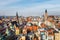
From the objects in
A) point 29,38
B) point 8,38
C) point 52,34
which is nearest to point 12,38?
point 8,38

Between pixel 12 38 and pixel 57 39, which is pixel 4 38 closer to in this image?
pixel 12 38

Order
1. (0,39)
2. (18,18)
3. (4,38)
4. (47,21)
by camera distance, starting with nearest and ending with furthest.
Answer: (0,39) → (4,38) → (47,21) → (18,18)

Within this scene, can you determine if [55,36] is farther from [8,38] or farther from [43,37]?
[8,38]

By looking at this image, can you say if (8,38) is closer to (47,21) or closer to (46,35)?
(46,35)

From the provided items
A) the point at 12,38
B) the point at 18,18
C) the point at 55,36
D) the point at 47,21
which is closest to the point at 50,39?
the point at 55,36

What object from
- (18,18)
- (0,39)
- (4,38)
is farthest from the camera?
(18,18)

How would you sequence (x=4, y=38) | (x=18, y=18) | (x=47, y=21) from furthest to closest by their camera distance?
1. (x=18, y=18)
2. (x=47, y=21)
3. (x=4, y=38)

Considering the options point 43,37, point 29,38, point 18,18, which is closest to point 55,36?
point 43,37

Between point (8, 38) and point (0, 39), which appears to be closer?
point (0, 39)

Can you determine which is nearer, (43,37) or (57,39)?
(57,39)
